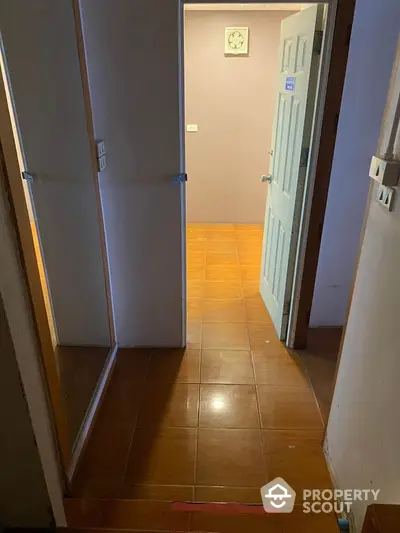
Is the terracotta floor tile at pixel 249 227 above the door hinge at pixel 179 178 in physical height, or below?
below

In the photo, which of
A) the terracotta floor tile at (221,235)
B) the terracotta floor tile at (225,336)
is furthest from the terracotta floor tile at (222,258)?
the terracotta floor tile at (225,336)

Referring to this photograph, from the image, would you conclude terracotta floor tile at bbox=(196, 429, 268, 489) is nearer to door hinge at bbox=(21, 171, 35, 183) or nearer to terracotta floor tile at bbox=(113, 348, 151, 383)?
terracotta floor tile at bbox=(113, 348, 151, 383)

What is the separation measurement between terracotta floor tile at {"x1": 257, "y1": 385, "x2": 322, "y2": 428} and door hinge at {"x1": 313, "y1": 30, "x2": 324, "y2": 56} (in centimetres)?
181

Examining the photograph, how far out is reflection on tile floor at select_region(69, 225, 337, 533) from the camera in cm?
170

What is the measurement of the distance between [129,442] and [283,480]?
29.4 inches

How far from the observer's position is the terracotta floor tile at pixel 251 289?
3.40 meters

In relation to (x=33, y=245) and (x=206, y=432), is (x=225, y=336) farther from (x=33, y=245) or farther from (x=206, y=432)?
(x=33, y=245)

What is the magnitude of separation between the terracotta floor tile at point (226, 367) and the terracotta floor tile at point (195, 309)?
405 millimetres

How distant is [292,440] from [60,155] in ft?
5.99

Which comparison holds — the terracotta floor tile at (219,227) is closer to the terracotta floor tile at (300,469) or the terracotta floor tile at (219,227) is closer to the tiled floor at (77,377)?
the tiled floor at (77,377)

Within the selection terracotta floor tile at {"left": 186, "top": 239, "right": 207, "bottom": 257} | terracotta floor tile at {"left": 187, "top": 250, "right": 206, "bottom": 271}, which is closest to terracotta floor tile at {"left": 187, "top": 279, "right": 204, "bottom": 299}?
terracotta floor tile at {"left": 187, "top": 250, "right": 206, "bottom": 271}

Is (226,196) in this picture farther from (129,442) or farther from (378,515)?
(378,515)

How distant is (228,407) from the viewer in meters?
2.27

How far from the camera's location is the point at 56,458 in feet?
5.16
